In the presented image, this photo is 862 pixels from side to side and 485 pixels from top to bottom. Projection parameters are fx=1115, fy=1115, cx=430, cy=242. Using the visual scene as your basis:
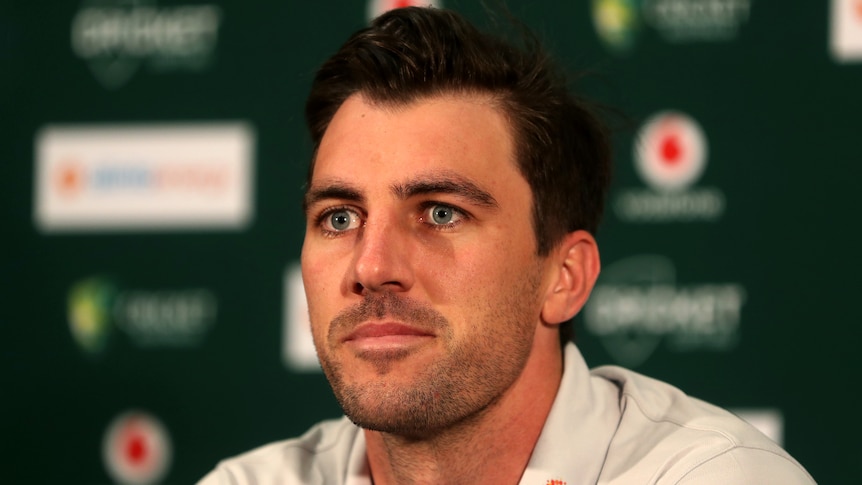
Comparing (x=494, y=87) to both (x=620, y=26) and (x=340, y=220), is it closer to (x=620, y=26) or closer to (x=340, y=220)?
(x=340, y=220)

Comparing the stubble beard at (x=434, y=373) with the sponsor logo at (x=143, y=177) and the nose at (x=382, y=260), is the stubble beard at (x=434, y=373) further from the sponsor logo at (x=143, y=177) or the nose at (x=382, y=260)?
the sponsor logo at (x=143, y=177)

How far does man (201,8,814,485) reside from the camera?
6.73 ft

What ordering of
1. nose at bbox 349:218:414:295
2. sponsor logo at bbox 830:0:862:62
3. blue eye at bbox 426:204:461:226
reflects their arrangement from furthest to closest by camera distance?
sponsor logo at bbox 830:0:862:62 → blue eye at bbox 426:204:461:226 → nose at bbox 349:218:414:295

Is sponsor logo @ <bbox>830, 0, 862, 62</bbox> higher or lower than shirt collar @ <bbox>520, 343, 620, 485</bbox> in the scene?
higher

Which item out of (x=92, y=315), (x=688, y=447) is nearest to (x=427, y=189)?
(x=688, y=447)

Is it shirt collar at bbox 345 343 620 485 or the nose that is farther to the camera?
shirt collar at bbox 345 343 620 485

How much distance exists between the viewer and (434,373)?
2.05 m

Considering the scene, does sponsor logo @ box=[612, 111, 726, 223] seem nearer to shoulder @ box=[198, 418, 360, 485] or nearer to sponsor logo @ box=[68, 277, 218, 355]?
shoulder @ box=[198, 418, 360, 485]

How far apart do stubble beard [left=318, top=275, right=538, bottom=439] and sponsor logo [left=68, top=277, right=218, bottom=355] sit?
59.6 inches

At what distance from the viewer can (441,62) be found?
2.27 metres

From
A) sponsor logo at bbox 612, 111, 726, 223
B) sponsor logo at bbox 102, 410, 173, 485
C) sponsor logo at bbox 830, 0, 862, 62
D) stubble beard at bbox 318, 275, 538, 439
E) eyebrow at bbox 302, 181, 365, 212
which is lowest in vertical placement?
sponsor logo at bbox 102, 410, 173, 485

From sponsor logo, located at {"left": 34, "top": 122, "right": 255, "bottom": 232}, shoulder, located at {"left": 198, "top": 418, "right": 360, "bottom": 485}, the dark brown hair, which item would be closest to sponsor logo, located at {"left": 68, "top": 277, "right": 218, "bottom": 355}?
sponsor logo, located at {"left": 34, "top": 122, "right": 255, "bottom": 232}

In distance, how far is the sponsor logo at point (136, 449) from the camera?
11.8 feet

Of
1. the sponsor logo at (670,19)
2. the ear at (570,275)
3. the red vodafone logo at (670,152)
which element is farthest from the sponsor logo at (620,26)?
the ear at (570,275)
